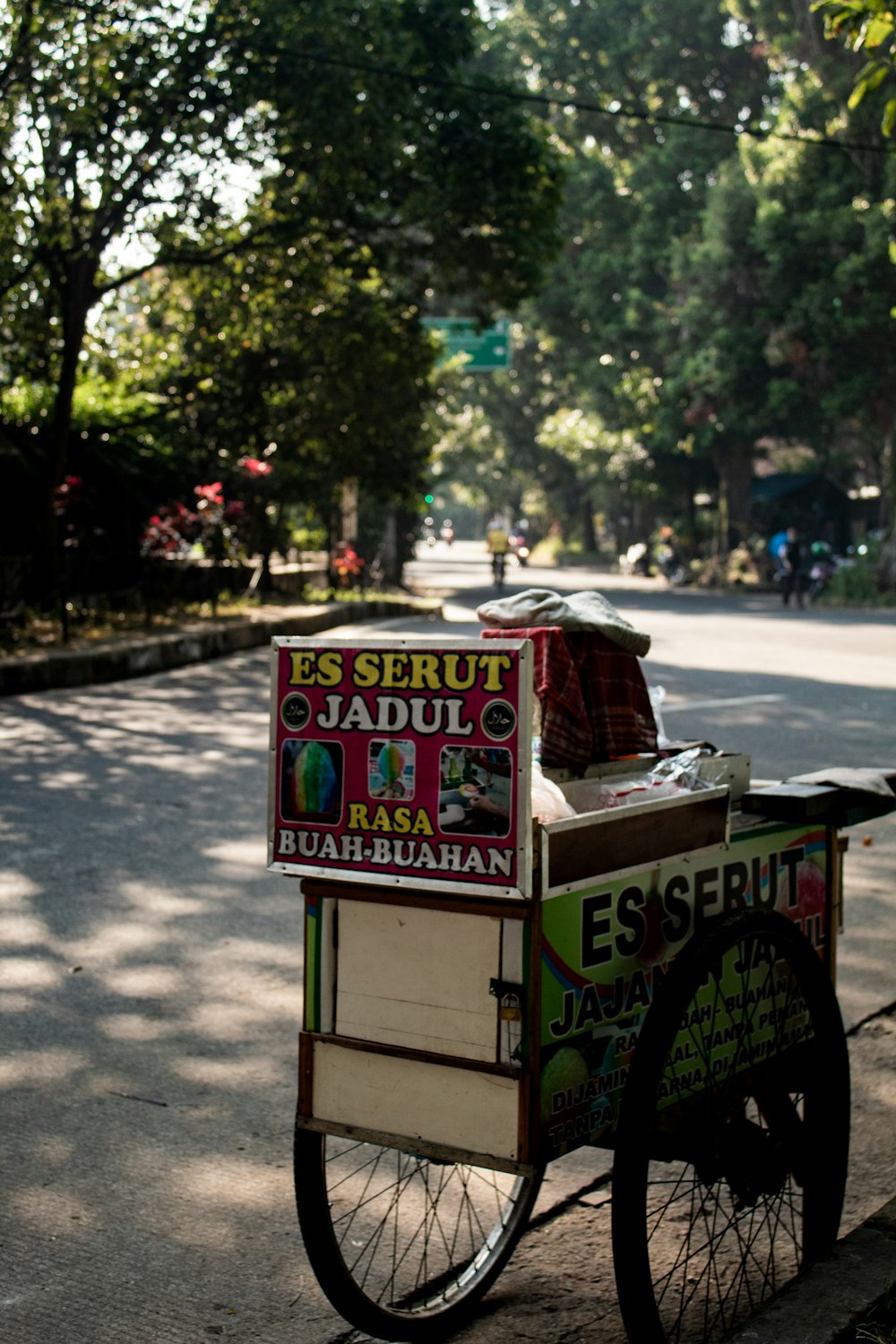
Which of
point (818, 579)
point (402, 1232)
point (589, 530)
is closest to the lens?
point (402, 1232)

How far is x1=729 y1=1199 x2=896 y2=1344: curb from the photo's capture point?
267 centimetres

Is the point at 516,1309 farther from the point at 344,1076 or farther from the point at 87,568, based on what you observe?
the point at 87,568

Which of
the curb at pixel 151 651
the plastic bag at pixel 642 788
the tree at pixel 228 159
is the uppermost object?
the tree at pixel 228 159

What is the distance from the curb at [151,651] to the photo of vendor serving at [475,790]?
10.4 m

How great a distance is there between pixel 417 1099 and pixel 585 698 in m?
1.29

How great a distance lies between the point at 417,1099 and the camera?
2.70 meters

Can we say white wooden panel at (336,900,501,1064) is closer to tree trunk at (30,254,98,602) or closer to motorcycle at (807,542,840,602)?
tree trunk at (30,254,98,602)

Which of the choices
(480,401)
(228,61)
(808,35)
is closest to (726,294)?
(808,35)

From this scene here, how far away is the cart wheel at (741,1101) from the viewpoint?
2.73 metres

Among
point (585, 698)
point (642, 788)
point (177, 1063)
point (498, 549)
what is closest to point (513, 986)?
point (642, 788)

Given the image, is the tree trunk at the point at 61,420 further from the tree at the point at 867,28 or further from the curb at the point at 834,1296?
the curb at the point at 834,1296

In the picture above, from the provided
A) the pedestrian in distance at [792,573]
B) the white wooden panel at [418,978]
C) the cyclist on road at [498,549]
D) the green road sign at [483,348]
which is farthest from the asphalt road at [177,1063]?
the cyclist on road at [498,549]

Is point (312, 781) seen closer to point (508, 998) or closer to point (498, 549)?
point (508, 998)

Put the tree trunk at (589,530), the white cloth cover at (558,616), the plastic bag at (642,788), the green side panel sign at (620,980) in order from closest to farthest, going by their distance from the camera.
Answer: the green side panel sign at (620,980)
the plastic bag at (642,788)
the white cloth cover at (558,616)
the tree trunk at (589,530)
